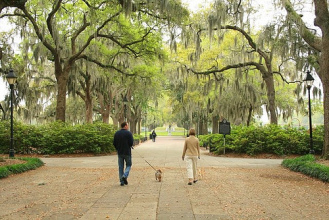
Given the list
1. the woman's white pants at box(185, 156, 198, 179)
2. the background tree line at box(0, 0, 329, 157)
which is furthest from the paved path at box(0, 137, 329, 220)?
the background tree line at box(0, 0, 329, 157)

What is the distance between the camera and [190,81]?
30.2 m

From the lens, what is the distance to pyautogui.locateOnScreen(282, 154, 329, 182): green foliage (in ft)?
29.0

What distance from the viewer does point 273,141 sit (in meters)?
16.5

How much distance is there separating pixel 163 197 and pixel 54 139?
39.5 feet

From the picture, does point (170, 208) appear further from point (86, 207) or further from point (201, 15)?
point (201, 15)

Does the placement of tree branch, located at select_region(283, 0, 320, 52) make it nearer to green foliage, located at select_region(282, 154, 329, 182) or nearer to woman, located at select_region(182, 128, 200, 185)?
green foliage, located at select_region(282, 154, 329, 182)

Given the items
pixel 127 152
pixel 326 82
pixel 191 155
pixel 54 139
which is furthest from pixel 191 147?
pixel 54 139

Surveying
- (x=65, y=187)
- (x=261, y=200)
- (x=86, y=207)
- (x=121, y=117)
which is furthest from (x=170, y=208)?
(x=121, y=117)

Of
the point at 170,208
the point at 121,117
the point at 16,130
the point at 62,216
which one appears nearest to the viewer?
the point at 62,216

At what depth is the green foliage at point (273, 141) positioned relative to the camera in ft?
52.9

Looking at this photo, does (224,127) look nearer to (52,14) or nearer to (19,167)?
(19,167)

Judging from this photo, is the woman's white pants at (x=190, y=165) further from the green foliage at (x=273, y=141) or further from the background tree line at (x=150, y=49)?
the green foliage at (x=273, y=141)

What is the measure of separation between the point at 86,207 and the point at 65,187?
7.60 feet

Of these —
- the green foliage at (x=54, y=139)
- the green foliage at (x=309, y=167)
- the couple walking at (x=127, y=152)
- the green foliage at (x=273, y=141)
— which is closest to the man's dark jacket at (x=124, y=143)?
the couple walking at (x=127, y=152)
